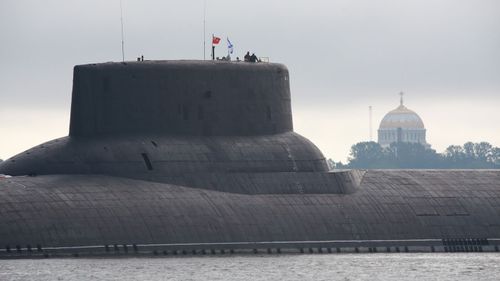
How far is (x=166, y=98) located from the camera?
81.5m

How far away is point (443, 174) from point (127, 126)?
19.1m

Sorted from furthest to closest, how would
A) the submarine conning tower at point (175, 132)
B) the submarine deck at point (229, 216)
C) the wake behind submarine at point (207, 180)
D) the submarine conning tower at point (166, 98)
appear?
the submarine conning tower at point (166, 98)
the submarine conning tower at point (175, 132)
the wake behind submarine at point (207, 180)
the submarine deck at point (229, 216)

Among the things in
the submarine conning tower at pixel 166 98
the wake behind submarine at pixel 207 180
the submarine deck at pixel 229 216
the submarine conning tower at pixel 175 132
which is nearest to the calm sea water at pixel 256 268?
the submarine deck at pixel 229 216

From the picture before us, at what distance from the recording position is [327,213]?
82062mm

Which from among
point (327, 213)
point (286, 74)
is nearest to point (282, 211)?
point (327, 213)

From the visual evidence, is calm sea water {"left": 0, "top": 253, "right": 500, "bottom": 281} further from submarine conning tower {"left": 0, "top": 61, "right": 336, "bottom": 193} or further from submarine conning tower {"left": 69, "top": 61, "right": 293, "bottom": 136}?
submarine conning tower {"left": 69, "top": 61, "right": 293, "bottom": 136}

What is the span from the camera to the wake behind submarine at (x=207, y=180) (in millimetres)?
76875

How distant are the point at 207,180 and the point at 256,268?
31.9ft

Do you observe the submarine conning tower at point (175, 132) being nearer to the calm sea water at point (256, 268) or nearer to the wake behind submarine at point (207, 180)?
the wake behind submarine at point (207, 180)

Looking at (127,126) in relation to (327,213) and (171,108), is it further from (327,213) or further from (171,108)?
(327,213)

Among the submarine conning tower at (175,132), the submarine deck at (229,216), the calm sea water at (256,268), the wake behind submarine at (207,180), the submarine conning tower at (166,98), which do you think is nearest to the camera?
the calm sea water at (256,268)

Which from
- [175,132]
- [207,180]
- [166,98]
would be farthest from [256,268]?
[166,98]

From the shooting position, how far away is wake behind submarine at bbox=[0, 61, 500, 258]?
7688 cm

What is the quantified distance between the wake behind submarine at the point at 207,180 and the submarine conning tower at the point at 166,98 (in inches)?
1.8
